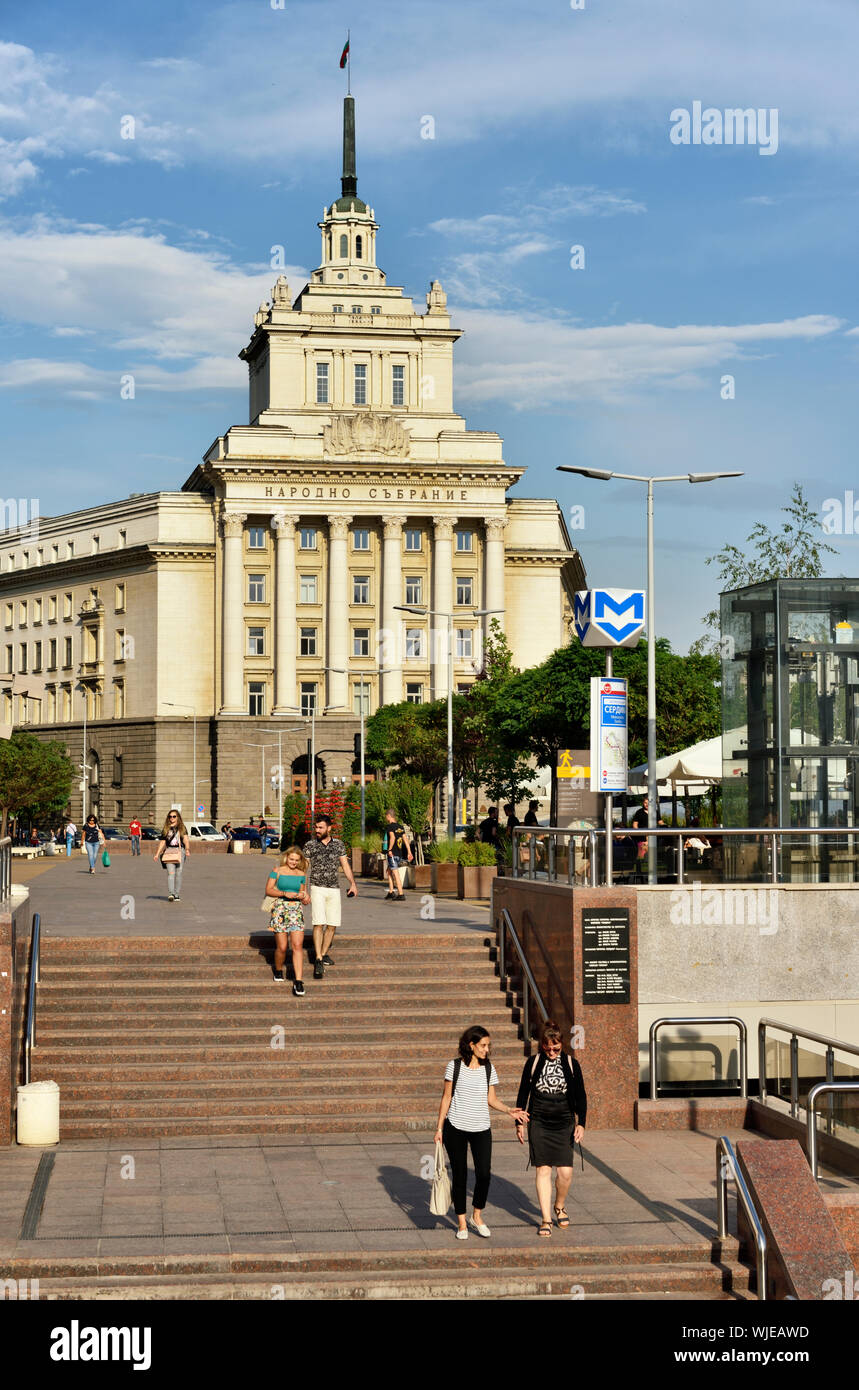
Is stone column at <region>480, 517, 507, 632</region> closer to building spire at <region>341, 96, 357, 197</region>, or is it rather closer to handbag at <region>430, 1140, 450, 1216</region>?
building spire at <region>341, 96, 357, 197</region>

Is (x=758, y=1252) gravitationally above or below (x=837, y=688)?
below

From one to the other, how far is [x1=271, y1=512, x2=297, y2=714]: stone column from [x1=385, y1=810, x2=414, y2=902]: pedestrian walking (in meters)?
74.4

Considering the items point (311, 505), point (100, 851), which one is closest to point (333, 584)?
point (311, 505)

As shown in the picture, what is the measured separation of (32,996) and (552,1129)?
6858 millimetres

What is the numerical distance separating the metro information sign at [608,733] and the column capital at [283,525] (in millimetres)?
96009

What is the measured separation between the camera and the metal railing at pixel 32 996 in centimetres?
1742

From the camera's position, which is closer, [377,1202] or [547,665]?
[377,1202]

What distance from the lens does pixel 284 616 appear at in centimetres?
11325

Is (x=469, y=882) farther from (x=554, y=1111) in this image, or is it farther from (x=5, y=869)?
(x=554, y=1111)

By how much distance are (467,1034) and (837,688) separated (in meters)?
10.2

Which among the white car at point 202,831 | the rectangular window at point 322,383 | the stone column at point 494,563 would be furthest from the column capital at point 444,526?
the white car at point 202,831
